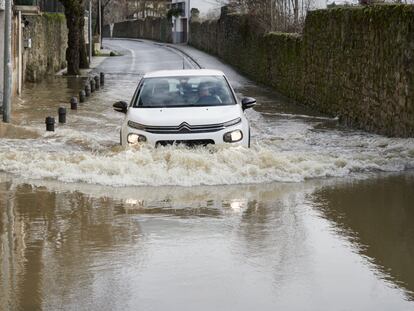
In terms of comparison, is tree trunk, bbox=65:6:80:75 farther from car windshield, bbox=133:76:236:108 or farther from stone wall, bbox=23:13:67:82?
car windshield, bbox=133:76:236:108

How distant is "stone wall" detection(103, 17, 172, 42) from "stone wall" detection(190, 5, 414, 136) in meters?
54.4

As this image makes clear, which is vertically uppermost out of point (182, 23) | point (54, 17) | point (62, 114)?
point (54, 17)

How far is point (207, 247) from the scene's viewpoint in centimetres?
833

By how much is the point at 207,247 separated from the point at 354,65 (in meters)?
13.7

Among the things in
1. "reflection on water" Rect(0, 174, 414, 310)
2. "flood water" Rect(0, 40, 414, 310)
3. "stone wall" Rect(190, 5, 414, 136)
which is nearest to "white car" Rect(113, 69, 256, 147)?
"flood water" Rect(0, 40, 414, 310)

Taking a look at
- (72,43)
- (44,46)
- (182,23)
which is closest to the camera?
(44,46)

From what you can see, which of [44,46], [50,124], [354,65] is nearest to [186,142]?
[50,124]

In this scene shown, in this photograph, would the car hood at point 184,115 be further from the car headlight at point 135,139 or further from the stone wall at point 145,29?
the stone wall at point 145,29

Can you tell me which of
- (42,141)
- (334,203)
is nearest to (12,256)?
(334,203)

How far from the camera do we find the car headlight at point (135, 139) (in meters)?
12.9

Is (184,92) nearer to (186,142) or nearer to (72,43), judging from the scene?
(186,142)

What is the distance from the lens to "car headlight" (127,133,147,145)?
12.9 m

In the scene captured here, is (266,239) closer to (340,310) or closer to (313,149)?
A: (340,310)

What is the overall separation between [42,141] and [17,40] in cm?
1323
